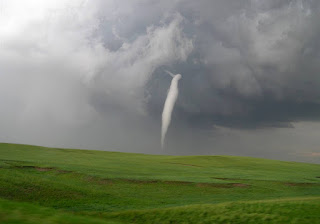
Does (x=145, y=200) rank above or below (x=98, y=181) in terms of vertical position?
below

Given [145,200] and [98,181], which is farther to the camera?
[98,181]

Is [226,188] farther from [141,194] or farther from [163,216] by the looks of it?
[163,216]

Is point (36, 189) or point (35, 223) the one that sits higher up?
point (35, 223)

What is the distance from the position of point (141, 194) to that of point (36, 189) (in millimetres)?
9709

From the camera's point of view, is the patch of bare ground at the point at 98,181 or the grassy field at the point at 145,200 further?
the patch of bare ground at the point at 98,181

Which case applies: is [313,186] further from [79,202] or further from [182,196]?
[79,202]

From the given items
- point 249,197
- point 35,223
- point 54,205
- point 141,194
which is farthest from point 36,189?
point 249,197

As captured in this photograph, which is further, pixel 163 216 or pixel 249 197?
pixel 249 197

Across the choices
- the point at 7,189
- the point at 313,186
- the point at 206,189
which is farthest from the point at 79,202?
the point at 313,186

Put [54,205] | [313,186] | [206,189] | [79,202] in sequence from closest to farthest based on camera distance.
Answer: [54,205], [79,202], [206,189], [313,186]

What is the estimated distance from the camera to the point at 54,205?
72.3 feet

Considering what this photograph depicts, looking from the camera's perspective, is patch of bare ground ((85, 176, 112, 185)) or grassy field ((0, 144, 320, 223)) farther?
→ patch of bare ground ((85, 176, 112, 185))

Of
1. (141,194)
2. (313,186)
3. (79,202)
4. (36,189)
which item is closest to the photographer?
(79,202)

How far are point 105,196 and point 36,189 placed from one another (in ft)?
20.4
